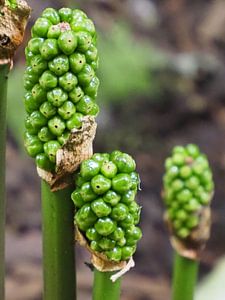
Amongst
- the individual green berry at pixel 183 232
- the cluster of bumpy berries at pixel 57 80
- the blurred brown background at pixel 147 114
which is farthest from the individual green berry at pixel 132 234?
the blurred brown background at pixel 147 114

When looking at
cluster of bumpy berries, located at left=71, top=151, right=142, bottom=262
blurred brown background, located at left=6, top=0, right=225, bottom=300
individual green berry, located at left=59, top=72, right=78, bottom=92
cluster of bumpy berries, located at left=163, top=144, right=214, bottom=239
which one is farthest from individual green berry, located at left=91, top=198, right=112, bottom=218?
blurred brown background, located at left=6, top=0, right=225, bottom=300

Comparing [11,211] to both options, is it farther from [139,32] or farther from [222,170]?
[139,32]

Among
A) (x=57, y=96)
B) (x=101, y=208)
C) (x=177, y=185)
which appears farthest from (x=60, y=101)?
(x=177, y=185)

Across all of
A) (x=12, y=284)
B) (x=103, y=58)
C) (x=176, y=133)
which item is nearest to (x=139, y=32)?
(x=103, y=58)

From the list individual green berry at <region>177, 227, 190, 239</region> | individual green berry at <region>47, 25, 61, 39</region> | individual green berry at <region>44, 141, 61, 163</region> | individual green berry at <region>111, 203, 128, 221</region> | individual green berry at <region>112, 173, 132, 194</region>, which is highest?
individual green berry at <region>47, 25, 61, 39</region>

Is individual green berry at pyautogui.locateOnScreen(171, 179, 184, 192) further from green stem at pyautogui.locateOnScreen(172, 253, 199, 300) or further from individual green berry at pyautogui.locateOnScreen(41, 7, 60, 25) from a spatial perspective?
individual green berry at pyautogui.locateOnScreen(41, 7, 60, 25)

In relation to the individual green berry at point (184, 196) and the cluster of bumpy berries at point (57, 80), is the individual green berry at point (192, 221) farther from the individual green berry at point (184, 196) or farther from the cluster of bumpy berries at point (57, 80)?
the cluster of bumpy berries at point (57, 80)
